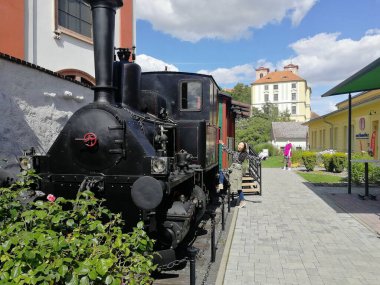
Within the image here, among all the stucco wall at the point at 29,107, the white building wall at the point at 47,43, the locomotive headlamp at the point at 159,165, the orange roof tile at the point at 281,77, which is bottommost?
the locomotive headlamp at the point at 159,165

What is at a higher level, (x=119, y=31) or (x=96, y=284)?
(x=119, y=31)

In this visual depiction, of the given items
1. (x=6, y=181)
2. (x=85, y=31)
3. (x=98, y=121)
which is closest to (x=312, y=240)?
(x=98, y=121)

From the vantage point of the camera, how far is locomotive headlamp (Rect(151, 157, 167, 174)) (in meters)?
4.20

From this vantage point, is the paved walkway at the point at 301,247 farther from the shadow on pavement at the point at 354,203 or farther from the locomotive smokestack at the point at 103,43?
the locomotive smokestack at the point at 103,43

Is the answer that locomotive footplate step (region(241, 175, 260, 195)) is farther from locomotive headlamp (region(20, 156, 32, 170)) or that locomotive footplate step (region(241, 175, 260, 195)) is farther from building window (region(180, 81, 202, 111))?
locomotive headlamp (region(20, 156, 32, 170))

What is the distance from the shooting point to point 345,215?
27.8 ft

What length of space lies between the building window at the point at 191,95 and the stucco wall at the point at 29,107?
2.83 m

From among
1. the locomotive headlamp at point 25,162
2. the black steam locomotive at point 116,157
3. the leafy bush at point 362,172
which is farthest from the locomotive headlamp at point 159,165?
the leafy bush at point 362,172

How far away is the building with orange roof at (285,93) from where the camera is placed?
9088cm

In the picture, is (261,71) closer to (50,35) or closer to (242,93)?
(242,93)

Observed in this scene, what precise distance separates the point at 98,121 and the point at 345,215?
21.6 ft

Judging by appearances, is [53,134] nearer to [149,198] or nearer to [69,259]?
[149,198]

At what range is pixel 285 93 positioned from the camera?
92688mm

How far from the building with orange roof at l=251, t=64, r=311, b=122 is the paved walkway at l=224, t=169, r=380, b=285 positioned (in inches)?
3251
